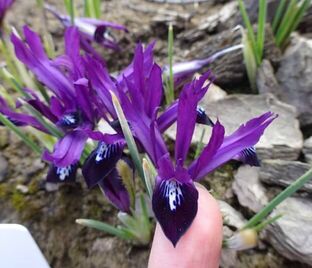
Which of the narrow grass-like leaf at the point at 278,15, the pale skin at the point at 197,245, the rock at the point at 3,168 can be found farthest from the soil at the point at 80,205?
the pale skin at the point at 197,245

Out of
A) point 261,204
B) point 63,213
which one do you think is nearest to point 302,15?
point 261,204

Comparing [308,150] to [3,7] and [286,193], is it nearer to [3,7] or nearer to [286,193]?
[286,193]

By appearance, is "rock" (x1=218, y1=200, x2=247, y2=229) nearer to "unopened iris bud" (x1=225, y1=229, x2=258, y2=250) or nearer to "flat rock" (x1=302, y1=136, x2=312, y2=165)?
"unopened iris bud" (x1=225, y1=229, x2=258, y2=250)

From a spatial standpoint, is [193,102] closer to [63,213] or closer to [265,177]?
[265,177]

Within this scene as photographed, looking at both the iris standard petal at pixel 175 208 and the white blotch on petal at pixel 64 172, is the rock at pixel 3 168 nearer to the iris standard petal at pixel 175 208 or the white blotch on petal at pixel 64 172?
the white blotch on petal at pixel 64 172

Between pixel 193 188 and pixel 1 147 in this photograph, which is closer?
pixel 193 188
